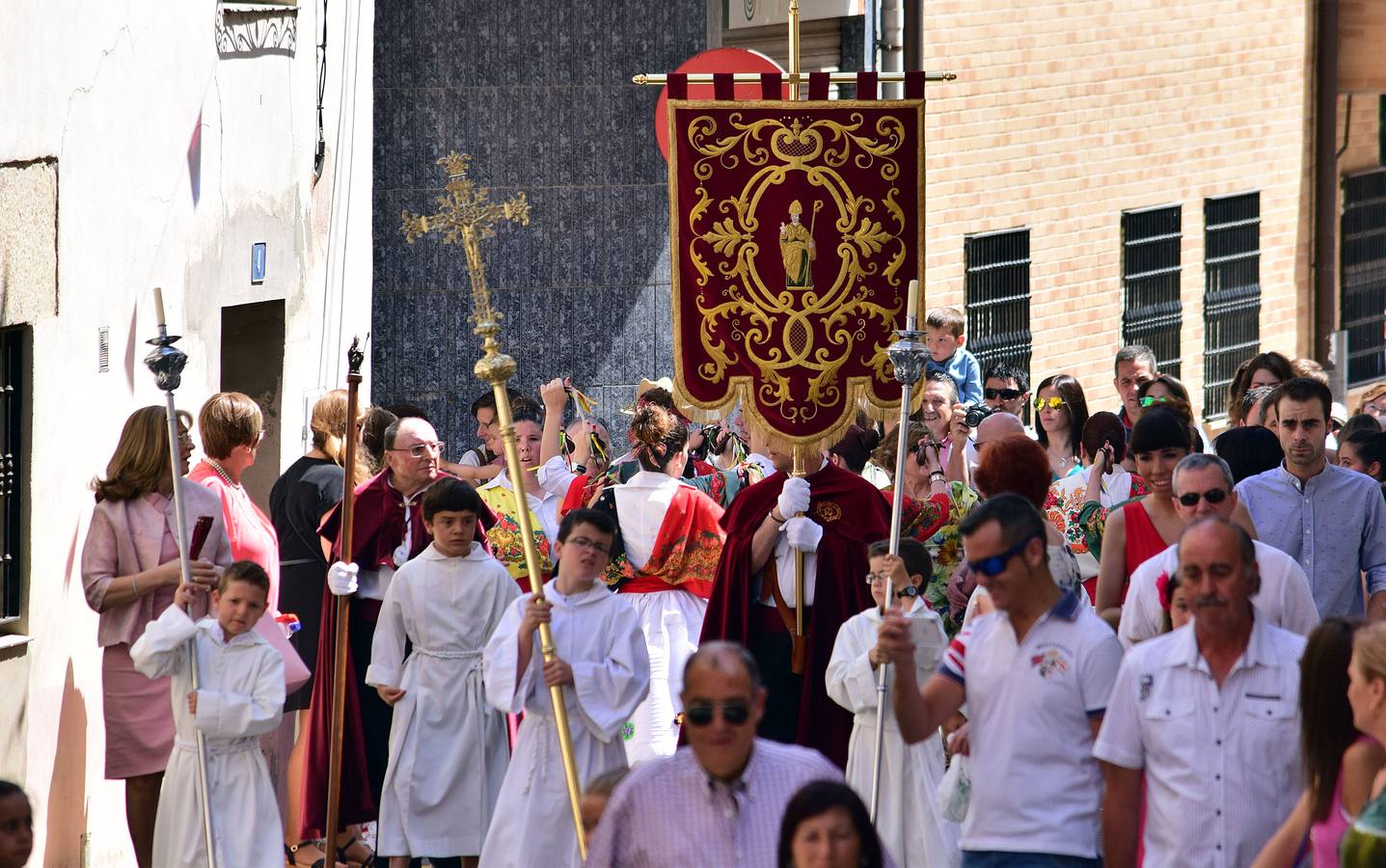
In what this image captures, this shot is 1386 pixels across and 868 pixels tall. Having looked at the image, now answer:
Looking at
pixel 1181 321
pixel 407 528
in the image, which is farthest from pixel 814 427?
pixel 1181 321

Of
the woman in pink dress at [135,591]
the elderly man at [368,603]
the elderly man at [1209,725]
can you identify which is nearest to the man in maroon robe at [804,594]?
the elderly man at [368,603]

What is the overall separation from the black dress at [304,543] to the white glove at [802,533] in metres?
2.06

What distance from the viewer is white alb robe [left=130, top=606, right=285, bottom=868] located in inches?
308

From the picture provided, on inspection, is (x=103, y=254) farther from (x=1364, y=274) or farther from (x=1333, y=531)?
(x=1364, y=274)

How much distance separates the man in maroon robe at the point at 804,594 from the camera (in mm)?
8891

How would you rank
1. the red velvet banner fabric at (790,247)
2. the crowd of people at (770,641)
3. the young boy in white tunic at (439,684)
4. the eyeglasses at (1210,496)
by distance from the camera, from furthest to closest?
the red velvet banner fabric at (790,247), the young boy in white tunic at (439,684), the eyeglasses at (1210,496), the crowd of people at (770,641)

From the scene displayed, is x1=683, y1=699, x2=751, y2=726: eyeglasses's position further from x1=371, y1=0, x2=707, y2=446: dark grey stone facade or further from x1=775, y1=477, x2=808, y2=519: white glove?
x1=371, y1=0, x2=707, y2=446: dark grey stone facade

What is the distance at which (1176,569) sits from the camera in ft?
21.3

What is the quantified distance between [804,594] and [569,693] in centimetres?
124

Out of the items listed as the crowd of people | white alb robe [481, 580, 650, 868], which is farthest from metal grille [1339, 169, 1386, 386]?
white alb robe [481, 580, 650, 868]

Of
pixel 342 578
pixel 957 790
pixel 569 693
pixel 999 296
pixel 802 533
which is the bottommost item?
pixel 957 790

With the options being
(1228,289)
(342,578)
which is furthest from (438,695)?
(1228,289)

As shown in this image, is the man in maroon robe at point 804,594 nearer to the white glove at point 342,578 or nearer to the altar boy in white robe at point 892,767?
the altar boy in white robe at point 892,767

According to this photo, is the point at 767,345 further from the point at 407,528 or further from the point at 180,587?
the point at 180,587
